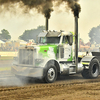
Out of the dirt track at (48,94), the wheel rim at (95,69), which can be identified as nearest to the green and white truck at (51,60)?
the wheel rim at (95,69)

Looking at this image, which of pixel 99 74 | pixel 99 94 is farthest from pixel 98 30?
pixel 99 94

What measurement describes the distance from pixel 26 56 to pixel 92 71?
4.78 m

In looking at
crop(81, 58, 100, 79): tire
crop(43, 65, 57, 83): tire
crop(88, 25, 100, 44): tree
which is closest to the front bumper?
crop(43, 65, 57, 83): tire

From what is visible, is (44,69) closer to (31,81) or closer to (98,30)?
(31,81)

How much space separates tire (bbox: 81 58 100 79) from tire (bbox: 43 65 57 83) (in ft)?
9.72

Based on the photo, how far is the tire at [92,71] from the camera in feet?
49.6

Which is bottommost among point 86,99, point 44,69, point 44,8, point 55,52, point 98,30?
point 86,99

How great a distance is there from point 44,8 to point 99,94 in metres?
7.95

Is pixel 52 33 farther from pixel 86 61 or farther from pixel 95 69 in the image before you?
pixel 95 69

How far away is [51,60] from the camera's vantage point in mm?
12992

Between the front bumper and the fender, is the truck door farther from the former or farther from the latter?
the front bumper

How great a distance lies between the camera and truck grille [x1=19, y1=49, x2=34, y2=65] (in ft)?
41.4

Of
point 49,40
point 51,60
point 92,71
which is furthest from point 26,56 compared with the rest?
point 92,71

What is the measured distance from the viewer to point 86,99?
873 centimetres
